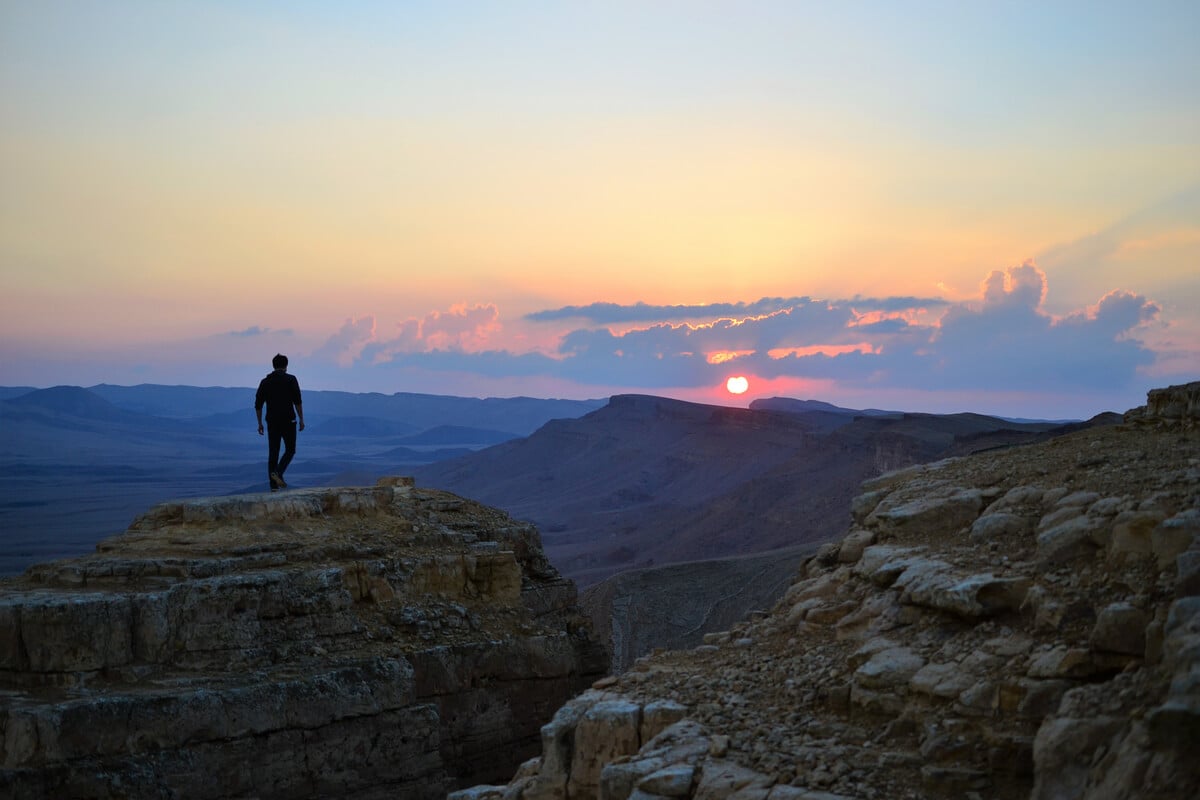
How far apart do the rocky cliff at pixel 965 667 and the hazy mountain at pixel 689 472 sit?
2850cm

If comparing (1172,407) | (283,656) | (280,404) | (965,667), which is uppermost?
(280,404)

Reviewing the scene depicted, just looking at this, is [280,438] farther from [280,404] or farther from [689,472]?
[689,472]

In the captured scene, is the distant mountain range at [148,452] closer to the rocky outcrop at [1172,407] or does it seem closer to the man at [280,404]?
the man at [280,404]

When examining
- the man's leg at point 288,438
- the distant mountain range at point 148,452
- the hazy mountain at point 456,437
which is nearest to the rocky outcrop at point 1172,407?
the man's leg at point 288,438

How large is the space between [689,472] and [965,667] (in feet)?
217

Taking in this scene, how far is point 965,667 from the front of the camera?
7.80m

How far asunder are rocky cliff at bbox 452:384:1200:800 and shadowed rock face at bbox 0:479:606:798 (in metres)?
3.49

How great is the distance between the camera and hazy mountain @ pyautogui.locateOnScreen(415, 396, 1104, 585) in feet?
156

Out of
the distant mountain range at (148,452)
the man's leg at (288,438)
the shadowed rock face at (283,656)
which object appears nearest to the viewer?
the shadowed rock face at (283,656)

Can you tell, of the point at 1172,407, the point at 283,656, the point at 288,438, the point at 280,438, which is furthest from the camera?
the point at 280,438

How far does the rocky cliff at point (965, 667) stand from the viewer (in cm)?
669

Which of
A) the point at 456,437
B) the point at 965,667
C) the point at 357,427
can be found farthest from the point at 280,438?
the point at 357,427

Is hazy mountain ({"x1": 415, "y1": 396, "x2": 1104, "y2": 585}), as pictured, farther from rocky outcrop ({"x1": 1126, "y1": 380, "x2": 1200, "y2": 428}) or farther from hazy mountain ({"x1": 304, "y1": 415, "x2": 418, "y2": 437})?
hazy mountain ({"x1": 304, "y1": 415, "x2": 418, "y2": 437})

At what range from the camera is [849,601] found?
9.82m
